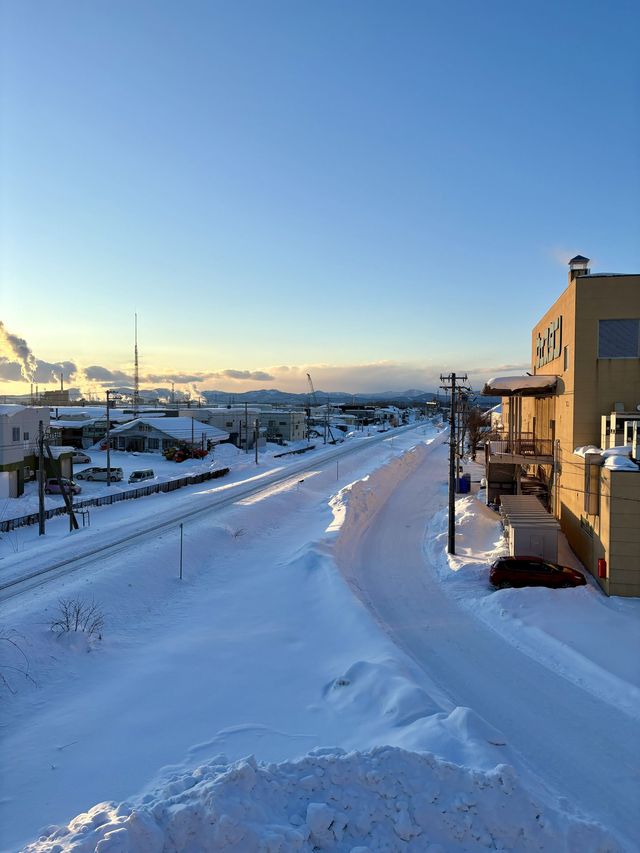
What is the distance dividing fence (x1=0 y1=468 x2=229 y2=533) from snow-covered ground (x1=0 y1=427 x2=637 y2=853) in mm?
11744

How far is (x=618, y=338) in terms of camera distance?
20.4 meters

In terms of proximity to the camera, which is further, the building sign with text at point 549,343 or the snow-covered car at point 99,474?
the snow-covered car at point 99,474

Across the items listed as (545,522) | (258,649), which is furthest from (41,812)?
(545,522)

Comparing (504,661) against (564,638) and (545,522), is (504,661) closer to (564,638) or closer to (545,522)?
(564,638)

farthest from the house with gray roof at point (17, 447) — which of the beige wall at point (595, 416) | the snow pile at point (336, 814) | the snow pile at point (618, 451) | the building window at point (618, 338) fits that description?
the building window at point (618, 338)

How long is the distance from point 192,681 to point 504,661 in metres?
7.00

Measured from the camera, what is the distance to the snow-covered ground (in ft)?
19.9

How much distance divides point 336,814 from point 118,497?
31046mm

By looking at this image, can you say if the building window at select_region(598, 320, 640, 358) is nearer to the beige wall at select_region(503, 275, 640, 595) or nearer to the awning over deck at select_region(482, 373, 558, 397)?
the beige wall at select_region(503, 275, 640, 595)

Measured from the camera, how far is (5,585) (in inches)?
669

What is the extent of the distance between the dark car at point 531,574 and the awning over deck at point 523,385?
393 inches

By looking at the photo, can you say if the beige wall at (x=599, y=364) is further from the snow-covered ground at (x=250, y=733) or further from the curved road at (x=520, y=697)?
the curved road at (x=520, y=697)

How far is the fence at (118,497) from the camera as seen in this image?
2741cm

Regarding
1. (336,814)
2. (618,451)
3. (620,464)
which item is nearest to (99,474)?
(618,451)
